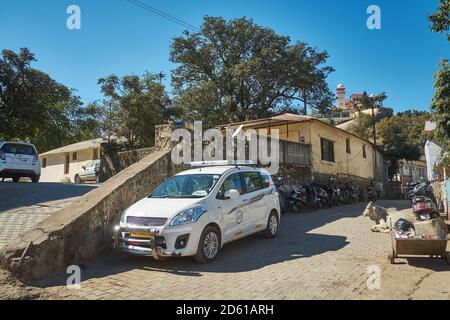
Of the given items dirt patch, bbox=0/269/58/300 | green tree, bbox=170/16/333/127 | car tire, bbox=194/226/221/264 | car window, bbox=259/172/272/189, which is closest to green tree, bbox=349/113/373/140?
green tree, bbox=170/16/333/127

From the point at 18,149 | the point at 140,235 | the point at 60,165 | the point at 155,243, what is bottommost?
the point at 155,243

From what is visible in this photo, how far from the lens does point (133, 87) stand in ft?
70.9

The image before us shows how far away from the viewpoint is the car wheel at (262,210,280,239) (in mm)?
9531

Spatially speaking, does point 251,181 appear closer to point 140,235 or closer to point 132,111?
point 140,235

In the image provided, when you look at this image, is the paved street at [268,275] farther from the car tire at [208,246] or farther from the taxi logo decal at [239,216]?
the taxi logo decal at [239,216]

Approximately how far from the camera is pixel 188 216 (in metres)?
6.98

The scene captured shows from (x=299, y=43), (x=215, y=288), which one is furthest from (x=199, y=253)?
(x=299, y=43)

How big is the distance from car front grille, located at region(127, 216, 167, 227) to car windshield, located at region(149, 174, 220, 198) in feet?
3.10

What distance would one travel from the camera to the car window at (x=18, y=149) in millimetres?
14531

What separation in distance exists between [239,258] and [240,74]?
24.2 metres

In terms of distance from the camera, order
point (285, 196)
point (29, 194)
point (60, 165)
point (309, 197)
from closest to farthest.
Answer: point (29, 194)
point (285, 196)
point (309, 197)
point (60, 165)

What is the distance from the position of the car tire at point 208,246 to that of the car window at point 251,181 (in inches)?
68.3

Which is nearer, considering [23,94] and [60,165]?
[23,94]

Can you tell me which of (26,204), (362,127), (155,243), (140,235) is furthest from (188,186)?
(362,127)
